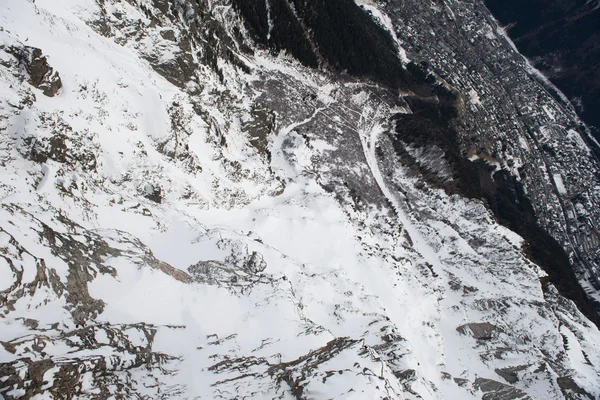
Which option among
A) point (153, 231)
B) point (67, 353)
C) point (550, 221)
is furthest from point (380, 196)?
point (550, 221)

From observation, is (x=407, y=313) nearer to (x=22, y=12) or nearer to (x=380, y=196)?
(x=380, y=196)

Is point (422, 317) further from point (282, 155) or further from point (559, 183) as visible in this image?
point (559, 183)

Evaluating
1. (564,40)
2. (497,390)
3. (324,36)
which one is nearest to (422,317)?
(497,390)

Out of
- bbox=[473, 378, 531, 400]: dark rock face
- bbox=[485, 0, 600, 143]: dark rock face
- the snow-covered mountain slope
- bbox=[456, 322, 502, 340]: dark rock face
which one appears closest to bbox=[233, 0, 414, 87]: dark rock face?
the snow-covered mountain slope

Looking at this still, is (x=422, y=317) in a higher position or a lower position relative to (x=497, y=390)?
higher

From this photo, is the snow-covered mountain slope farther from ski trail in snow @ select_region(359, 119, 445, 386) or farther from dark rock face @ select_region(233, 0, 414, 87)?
dark rock face @ select_region(233, 0, 414, 87)

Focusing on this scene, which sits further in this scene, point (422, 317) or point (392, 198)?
point (392, 198)
